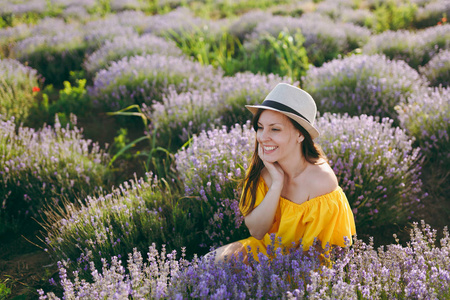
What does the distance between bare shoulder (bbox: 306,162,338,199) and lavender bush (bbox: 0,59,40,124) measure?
3684 mm

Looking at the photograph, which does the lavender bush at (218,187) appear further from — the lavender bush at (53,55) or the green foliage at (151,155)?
the lavender bush at (53,55)

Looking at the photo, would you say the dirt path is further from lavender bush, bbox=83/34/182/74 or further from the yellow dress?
lavender bush, bbox=83/34/182/74

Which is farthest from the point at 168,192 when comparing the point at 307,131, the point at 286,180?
the point at 307,131

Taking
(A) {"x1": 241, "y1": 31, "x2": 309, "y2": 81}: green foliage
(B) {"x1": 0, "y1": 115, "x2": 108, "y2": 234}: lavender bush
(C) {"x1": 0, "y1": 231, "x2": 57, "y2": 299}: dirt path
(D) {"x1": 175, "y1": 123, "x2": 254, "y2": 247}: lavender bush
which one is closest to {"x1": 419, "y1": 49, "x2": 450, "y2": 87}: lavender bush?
(A) {"x1": 241, "y1": 31, "x2": 309, "y2": 81}: green foliage

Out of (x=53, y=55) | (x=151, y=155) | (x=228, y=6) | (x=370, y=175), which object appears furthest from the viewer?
(x=228, y=6)

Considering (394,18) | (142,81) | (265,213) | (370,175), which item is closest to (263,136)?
(265,213)

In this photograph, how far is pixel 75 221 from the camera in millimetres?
2668

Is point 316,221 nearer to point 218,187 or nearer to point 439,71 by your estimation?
point 218,187

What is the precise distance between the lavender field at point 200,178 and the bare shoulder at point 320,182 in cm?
34

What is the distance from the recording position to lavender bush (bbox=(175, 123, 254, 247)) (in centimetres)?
280

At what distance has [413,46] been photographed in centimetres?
596

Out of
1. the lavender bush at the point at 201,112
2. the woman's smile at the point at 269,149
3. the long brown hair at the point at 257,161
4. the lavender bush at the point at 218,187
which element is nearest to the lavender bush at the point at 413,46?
the lavender bush at the point at 201,112

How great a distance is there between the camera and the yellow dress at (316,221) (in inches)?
86.9

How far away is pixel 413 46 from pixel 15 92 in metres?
5.94
